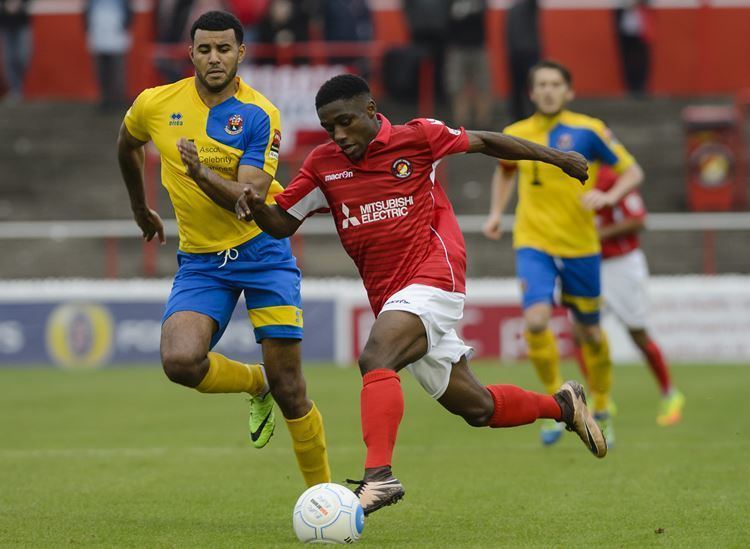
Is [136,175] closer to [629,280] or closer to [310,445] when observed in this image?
[310,445]

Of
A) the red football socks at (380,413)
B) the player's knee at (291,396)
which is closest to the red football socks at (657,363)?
the player's knee at (291,396)

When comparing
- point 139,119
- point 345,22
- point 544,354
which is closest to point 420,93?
point 345,22

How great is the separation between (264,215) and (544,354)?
164 inches

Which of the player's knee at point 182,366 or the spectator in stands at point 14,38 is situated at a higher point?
the spectator in stands at point 14,38

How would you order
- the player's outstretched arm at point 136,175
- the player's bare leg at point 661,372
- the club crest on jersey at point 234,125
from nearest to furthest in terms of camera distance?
the club crest on jersey at point 234,125 < the player's outstretched arm at point 136,175 < the player's bare leg at point 661,372

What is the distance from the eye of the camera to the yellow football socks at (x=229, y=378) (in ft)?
24.8

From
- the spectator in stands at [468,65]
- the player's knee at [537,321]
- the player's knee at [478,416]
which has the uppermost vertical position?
the spectator in stands at [468,65]

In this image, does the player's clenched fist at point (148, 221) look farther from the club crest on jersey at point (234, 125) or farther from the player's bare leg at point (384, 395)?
the player's bare leg at point (384, 395)

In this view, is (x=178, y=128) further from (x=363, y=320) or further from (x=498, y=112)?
(x=498, y=112)

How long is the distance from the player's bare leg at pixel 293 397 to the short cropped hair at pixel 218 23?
1643 mm

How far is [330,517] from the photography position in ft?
20.9

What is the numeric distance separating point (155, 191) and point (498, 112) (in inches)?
240

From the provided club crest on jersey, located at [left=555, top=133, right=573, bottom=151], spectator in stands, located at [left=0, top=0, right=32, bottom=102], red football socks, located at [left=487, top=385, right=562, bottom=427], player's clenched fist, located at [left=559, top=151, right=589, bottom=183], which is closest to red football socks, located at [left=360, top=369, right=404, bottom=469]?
red football socks, located at [left=487, top=385, right=562, bottom=427]

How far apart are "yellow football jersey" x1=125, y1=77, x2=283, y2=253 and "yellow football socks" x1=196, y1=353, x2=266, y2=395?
62cm
